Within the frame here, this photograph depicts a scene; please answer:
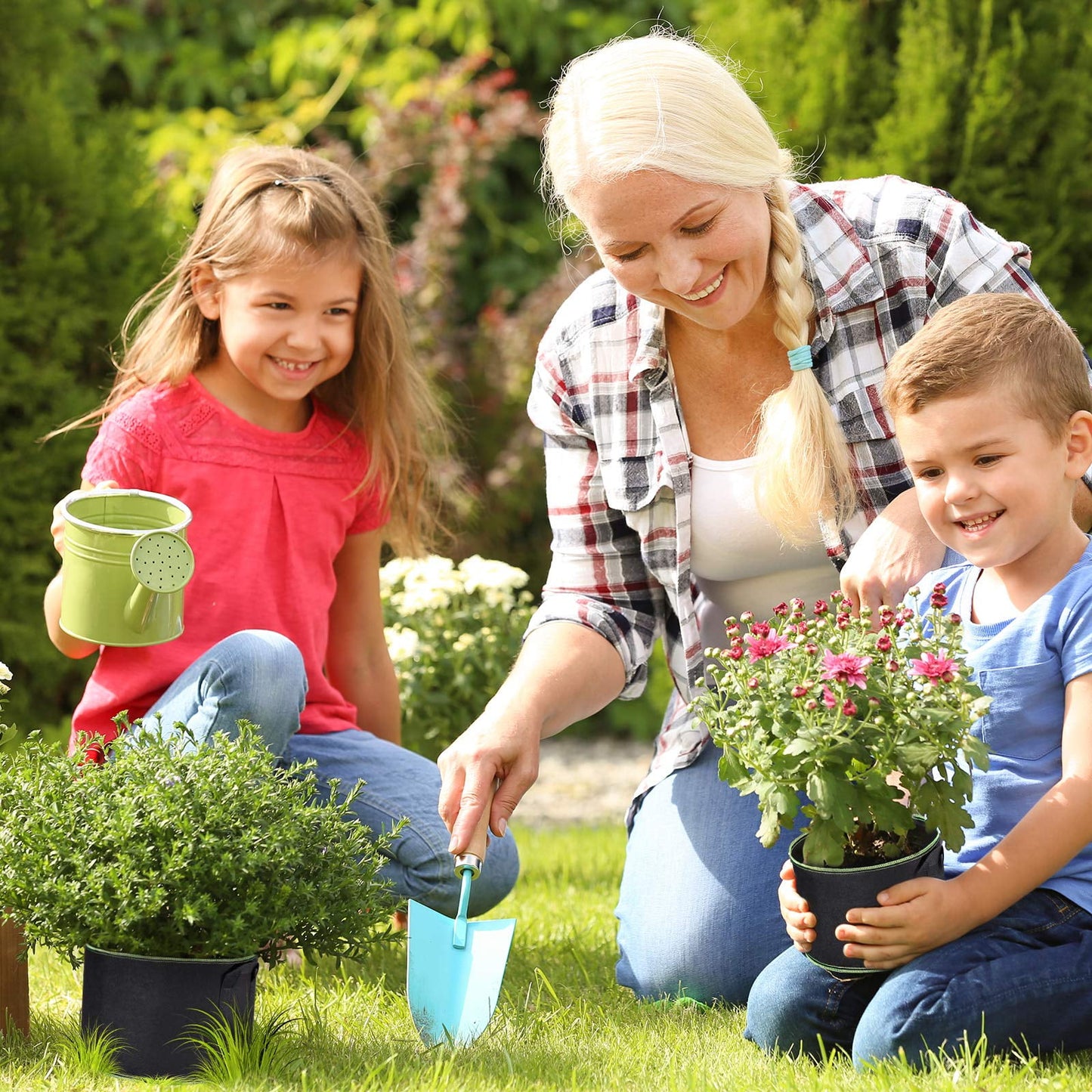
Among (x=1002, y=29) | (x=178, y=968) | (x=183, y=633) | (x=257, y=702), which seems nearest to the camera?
(x=178, y=968)

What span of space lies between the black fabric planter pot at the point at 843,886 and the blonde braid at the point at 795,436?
69cm

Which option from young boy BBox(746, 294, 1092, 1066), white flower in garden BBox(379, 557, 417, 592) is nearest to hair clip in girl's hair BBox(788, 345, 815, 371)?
young boy BBox(746, 294, 1092, 1066)

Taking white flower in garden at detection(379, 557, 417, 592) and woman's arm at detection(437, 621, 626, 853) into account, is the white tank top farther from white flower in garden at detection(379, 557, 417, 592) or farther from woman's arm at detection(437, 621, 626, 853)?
white flower in garden at detection(379, 557, 417, 592)

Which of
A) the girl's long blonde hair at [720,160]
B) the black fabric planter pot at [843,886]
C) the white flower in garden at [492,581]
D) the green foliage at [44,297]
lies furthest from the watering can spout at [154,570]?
the green foliage at [44,297]

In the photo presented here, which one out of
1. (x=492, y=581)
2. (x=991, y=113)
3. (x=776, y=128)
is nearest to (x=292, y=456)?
(x=492, y=581)

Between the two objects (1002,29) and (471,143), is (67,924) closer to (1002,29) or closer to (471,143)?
(1002,29)

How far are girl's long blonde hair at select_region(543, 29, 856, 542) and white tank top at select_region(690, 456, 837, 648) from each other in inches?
2.9

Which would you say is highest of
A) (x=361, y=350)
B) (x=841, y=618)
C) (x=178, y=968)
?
(x=361, y=350)

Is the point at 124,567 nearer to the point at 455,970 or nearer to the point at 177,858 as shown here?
the point at 177,858

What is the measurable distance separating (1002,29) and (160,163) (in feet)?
10.8

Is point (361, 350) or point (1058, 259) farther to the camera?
point (1058, 259)

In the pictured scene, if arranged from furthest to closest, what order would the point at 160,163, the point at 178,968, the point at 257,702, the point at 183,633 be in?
the point at 160,163 → the point at 183,633 → the point at 257,702 → the point at 178,968

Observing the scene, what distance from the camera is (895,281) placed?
8.08 feet

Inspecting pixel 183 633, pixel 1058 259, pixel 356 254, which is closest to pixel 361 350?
pixel 356 254
